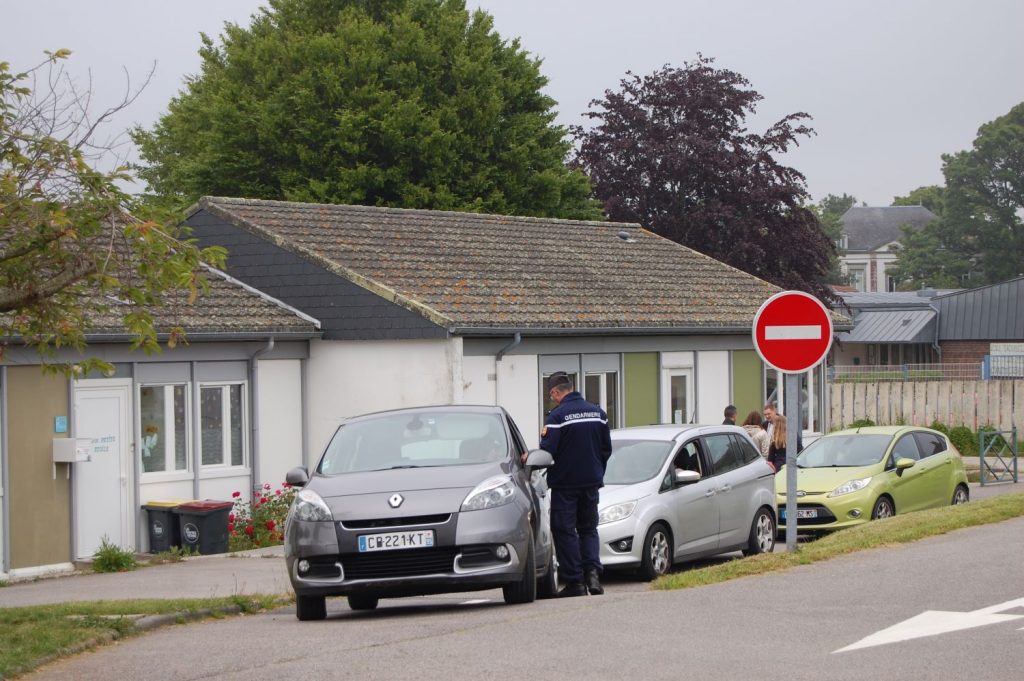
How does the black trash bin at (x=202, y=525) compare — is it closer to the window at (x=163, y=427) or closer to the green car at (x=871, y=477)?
the window at (x=163, y=427)

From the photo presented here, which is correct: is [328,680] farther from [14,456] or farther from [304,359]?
[304,359]

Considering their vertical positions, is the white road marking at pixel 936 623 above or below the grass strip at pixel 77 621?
above

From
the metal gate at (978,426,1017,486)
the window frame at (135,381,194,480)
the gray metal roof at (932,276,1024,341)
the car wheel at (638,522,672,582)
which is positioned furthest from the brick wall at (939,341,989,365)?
the car wheel at (638,522,672,582)

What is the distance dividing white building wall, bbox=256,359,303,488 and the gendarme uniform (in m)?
10.8

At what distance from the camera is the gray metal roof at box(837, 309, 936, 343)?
2805 inches

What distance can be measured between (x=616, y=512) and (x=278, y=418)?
952 cm

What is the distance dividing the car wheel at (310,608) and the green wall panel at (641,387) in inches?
565

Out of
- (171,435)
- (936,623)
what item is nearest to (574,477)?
(936,623)

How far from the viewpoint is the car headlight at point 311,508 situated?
1174cm

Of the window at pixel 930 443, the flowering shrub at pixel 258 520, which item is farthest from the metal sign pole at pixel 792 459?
the flowering shrub at pixel 258 520

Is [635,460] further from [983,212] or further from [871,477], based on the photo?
[983,212]

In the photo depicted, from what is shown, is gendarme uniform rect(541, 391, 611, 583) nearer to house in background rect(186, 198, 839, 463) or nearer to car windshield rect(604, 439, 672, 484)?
car windshield rect(604, 439, 672, 484)

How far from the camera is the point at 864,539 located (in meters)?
15.0

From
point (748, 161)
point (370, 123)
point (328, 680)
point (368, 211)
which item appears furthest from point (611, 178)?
point (328, 680)
